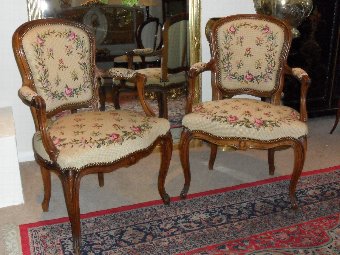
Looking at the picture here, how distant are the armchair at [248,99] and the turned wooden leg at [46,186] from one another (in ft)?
2.71

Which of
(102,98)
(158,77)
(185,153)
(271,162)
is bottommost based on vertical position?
(271,162)

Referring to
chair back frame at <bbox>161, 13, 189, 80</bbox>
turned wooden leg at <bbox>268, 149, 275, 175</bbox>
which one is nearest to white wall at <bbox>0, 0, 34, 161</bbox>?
chair back frame at <bbox>161, 13, 189, 80</bbox>

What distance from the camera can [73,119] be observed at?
2416 millimetres

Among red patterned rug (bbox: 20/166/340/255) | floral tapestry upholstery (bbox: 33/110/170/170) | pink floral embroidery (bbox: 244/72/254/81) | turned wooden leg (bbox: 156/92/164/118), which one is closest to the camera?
floral tapestry upholstery (bbox: 33/110/170/170)

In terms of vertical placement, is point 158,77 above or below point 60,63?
below

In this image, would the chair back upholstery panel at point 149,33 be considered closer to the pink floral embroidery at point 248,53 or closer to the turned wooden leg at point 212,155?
the pink floral embroidery at point 248,53

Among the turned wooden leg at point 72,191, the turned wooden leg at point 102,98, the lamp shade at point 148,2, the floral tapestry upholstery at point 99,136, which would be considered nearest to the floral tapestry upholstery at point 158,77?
the turned wooden leg at point 102,98

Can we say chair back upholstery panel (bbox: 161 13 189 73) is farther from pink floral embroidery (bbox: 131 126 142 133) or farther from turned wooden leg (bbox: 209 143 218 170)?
pink floral embroidery (bbox: 131 126 142 133)

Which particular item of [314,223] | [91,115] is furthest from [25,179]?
[314,223]

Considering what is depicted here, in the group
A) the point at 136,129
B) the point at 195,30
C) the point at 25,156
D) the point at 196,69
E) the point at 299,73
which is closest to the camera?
the point at 136,129

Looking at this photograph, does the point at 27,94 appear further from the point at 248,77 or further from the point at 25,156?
the point at 248,77

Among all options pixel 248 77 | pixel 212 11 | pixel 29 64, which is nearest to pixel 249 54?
pixel 248 77

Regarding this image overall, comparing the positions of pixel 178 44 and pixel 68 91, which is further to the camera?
A: pixel 178 44

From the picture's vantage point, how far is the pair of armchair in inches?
82.8
